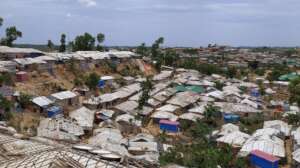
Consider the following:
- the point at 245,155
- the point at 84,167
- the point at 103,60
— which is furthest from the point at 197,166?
the point at 103,60

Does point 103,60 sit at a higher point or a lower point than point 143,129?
higher

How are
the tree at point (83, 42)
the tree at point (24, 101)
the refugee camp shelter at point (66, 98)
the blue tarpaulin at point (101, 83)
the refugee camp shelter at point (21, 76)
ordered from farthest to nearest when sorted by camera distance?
the tree at point (83, 42) → the blue tarpaulin at point (101, 83) → the refugee camp shelter at point (21, 76) → the refugee camp shelter at point (66, 98) → the tree at point (24, 101)

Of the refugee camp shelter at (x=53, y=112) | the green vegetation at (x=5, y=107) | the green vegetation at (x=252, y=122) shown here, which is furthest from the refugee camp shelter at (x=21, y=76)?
the green vegetation at (x=252, y=122)

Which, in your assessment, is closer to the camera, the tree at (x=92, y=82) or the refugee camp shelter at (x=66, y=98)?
the refugee camp shelter at (x=66, y=98)

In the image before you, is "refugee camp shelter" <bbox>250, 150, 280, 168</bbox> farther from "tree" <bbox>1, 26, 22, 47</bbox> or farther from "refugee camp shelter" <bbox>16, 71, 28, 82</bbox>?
"tree" <bbox>1, 26, 22, 47</bbox>

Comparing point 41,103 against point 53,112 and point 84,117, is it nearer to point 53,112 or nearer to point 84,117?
point 53,112

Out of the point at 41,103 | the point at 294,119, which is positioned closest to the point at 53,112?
the point at 41,103

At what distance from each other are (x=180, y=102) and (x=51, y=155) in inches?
929

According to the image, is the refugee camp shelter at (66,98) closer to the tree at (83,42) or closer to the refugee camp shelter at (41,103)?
the refugee camp shelter at (41,103)

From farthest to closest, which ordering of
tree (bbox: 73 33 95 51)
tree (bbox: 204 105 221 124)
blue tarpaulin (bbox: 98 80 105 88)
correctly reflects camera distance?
tree (bbox: 73 33 95 51) < blue tarpaulin (bbox: 98 80 105 88) < tree (bbox: 204 105 221 124)

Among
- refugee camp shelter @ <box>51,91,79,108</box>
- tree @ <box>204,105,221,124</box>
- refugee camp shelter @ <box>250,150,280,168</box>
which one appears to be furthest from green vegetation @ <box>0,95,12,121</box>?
refugee camp shelter @ <box>250,150,280,168</box>

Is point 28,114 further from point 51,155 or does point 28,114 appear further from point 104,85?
point 51,155

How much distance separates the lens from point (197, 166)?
16484mm

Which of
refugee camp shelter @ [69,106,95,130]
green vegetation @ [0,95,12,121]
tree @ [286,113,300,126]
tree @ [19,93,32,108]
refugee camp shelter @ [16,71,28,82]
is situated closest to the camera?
green vegetation @ [0,95,12,121]
